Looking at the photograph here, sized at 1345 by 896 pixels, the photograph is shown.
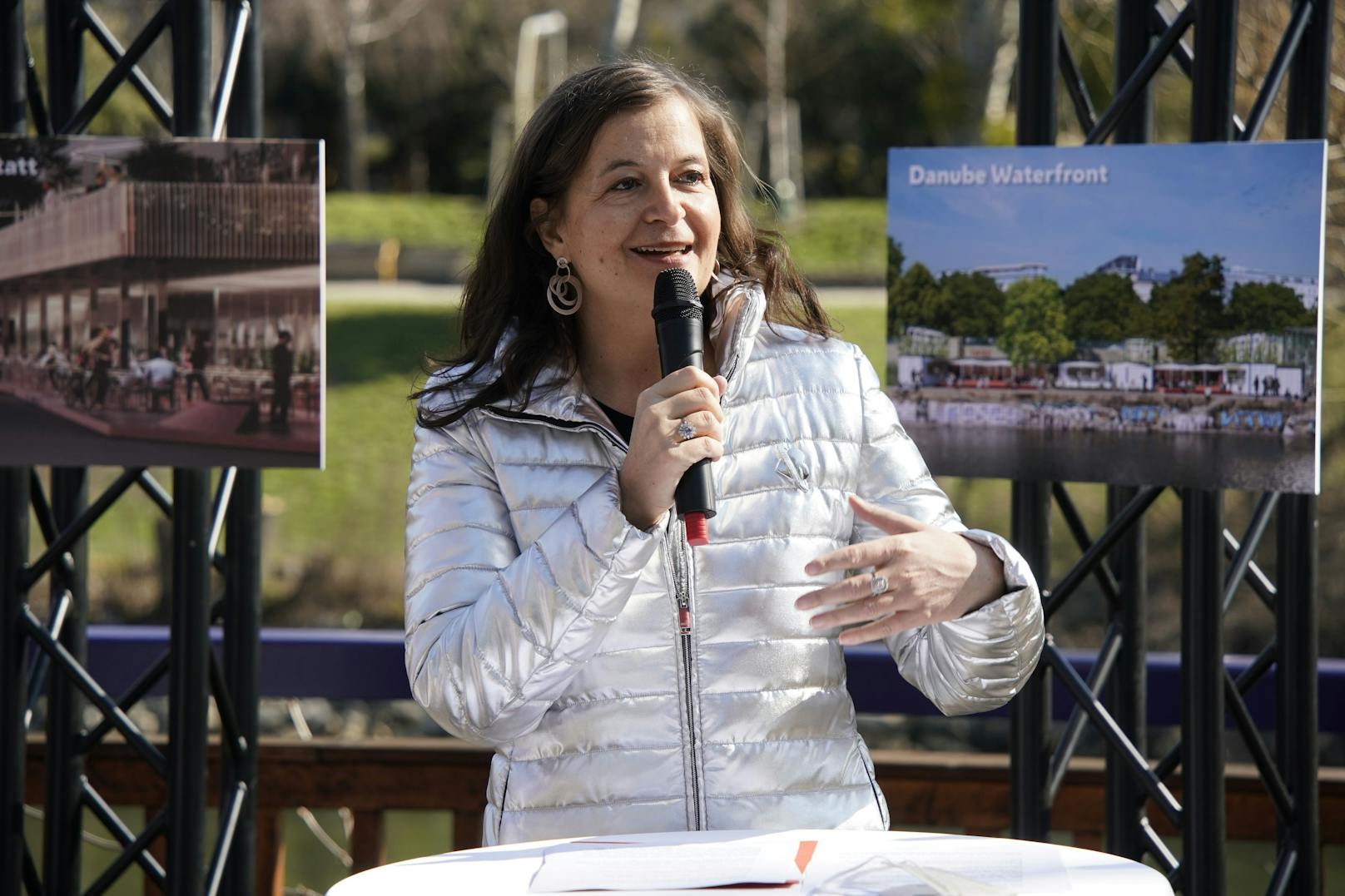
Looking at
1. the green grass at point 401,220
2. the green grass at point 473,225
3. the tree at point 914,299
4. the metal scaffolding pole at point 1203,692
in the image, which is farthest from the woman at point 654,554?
the green grass at point 401,220

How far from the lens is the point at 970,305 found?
2.67 m

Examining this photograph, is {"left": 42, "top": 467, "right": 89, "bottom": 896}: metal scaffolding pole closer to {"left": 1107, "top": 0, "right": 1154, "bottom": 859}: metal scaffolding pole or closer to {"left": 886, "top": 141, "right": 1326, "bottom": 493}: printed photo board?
{"left": 886, "top": 141, "right": 1326, "bottom": 493}: printed photo board

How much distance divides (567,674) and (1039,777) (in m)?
1.35

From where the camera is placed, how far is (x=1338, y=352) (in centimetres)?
1002

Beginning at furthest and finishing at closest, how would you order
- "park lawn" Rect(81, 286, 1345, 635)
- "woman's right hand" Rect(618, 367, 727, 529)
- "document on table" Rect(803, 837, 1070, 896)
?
"park lawn" Rect(81, 286, 1345, 635) < "woman's right hand" Rect(618, 367, 727, 529) < "document on table" Rect(803, 837, 1070, 896)

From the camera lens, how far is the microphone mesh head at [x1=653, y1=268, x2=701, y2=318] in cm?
172

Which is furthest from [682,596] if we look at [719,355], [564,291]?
[564,291]

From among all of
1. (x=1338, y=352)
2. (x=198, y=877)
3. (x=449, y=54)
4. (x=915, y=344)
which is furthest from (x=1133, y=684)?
(x=449, y=54)

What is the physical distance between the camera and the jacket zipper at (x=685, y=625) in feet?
5.94

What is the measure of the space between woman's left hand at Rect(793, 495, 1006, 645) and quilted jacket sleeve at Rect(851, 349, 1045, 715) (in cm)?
3

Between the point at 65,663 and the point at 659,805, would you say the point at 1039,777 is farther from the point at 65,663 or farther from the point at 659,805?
the point at 65,663

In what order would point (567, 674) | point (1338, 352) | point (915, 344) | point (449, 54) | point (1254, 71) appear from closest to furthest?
point (567, 674), point (915, 344), point (1254, 71), point (1338, 352), point (449, 54)

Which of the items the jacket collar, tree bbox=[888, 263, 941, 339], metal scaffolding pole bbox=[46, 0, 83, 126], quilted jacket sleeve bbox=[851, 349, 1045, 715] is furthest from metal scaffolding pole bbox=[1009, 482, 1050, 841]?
metal scaffolding pole bbox=[46, 0, 83, 126]

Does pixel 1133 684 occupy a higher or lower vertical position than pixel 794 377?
lower
